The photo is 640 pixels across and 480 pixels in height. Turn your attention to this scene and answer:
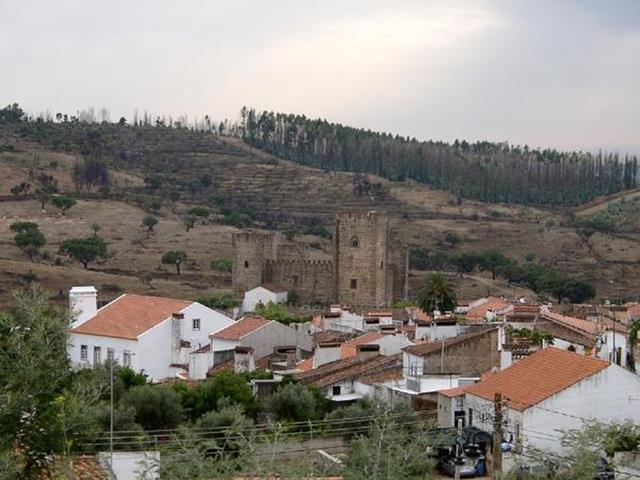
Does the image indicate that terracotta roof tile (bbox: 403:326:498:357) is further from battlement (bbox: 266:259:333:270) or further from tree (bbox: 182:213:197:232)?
tree (bbox: 182:213:197:232)

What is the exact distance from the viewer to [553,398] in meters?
17.0

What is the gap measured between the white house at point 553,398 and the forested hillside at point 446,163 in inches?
3385

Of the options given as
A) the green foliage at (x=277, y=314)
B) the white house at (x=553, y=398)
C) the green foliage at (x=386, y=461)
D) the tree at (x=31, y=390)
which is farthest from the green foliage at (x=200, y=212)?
the tree at (x=31, y=390)

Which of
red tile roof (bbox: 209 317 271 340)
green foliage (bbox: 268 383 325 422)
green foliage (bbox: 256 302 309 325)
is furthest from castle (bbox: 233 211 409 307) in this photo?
green foliage (bbox: 268 383 325 422)

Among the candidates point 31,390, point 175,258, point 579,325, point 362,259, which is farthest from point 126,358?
point 175,258

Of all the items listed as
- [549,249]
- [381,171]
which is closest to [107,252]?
[549,249]

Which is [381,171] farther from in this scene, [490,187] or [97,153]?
[97,153]

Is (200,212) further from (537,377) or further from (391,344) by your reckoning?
(537,377)

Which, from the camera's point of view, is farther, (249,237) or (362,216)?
(249,237)

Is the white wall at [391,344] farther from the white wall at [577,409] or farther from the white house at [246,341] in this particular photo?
the white wall at [577,409]

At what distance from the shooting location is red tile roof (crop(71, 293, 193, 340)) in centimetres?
2952

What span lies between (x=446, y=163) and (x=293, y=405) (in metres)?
96.6

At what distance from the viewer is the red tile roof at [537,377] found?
17234 millimetres

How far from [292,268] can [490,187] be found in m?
58.8
